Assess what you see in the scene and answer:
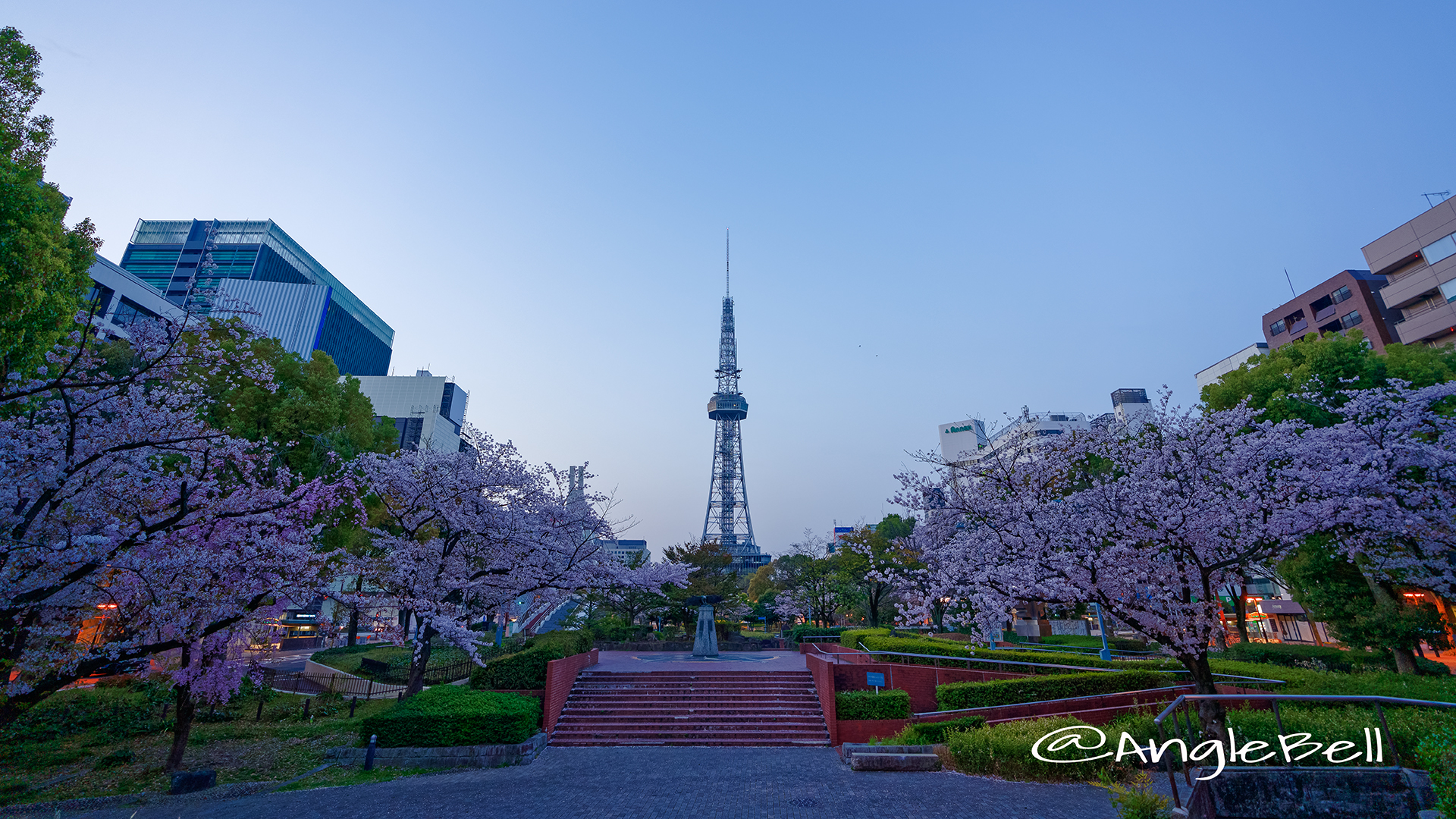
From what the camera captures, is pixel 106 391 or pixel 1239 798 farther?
pixel 106 391

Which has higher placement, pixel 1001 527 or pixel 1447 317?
pixel 1447 317

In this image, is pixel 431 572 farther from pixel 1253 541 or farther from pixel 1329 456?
pixel 1329 456

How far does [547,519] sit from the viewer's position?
17.6 m

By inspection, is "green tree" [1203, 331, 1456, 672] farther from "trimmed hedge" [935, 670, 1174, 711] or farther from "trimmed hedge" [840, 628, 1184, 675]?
"trimmed hedge" [935, 670, 1174, 711]

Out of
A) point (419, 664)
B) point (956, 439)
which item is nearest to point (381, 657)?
point (419, 664)

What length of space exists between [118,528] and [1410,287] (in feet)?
191

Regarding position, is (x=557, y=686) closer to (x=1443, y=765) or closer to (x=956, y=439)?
(x=1443, y=765)

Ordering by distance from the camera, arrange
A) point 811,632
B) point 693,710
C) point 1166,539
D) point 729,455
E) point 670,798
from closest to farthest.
Result: point 670,798, point 1166,539, point 693,710, point 811,632, point 729,455

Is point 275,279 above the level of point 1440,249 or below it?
above

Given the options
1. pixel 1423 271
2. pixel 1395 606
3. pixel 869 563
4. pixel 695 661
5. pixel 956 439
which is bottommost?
pixel 695 661

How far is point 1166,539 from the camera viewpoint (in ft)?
37.1

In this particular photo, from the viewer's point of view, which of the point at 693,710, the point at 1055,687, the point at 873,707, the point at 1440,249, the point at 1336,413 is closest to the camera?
the point at 1055,687

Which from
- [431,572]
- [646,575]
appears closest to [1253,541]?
[646,575]

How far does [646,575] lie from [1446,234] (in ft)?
162
